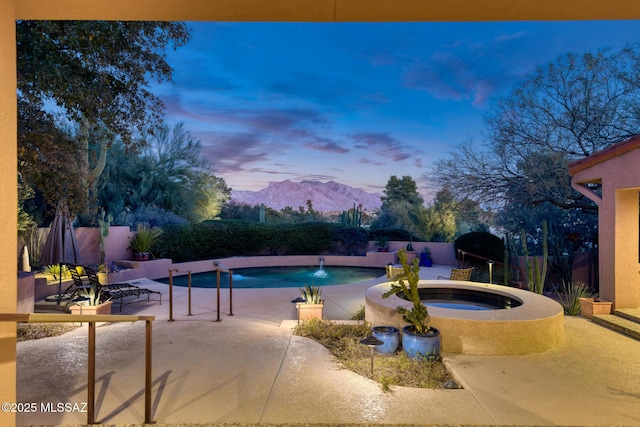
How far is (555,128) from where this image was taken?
1280 centimetres

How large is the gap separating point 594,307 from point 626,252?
3.94ft

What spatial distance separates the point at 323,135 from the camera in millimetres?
32719

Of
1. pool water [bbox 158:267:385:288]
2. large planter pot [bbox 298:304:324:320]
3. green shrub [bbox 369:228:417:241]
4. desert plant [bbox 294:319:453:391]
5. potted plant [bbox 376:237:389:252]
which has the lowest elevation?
pool water [bbox 158:267:385:288]

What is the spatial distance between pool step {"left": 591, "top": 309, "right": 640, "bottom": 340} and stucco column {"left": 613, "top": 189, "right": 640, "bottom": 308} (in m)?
0.29

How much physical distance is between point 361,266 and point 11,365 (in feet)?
54.0

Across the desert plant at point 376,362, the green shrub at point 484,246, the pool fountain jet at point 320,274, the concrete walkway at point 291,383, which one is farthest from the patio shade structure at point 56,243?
the green shrub at point 484,246

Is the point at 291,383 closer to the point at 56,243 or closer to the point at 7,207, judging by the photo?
the point at 7,207

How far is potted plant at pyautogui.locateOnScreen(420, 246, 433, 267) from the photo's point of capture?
16703mm

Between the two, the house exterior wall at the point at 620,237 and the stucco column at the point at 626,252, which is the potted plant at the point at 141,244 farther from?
the stucco column at the point at 626,252

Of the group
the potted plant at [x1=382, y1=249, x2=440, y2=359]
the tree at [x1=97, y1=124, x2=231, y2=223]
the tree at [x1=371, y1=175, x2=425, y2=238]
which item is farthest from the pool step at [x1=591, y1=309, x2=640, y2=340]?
the tree at [x1=97, y1=124, x2=231, y2=223]

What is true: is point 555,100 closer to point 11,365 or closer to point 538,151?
point 538,151

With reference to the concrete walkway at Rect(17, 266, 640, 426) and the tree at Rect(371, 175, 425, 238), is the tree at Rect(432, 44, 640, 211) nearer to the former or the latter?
the concrete walkway at Rect(17, 266, 640, 426)

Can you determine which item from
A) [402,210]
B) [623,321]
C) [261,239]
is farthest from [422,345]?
[402,210]

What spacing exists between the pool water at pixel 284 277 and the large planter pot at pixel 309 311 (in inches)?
241
